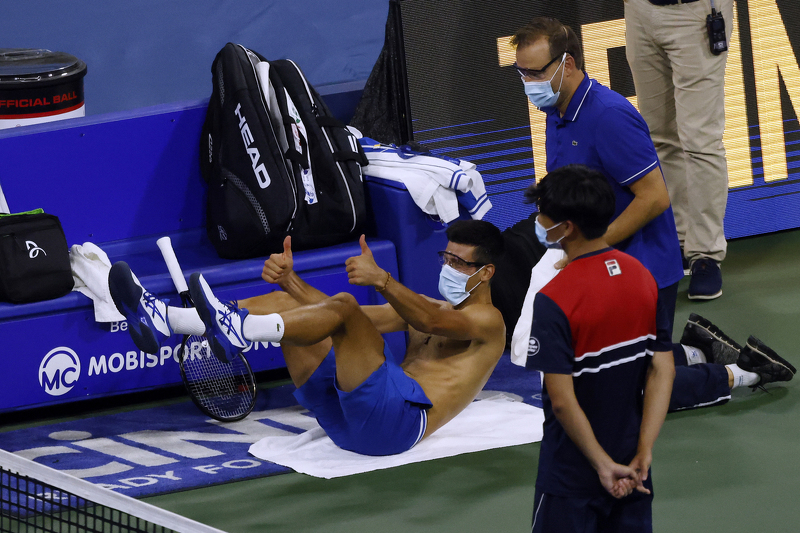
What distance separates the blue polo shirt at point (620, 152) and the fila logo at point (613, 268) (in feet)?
3.93

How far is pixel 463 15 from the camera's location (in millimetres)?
6039

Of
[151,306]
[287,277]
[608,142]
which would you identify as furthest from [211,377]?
[608,142]

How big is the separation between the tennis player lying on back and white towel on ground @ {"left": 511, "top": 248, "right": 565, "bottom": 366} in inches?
6.9

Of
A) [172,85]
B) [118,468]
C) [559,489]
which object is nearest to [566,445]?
[559,489]

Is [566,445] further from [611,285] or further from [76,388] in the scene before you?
[76,388]

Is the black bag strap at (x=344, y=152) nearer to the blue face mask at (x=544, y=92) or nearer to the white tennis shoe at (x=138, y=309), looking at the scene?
the white tennis shoe at (x=138, y=309)

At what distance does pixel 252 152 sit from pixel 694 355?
83.1 inches

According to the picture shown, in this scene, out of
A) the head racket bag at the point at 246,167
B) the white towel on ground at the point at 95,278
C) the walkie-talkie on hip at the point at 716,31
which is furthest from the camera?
the walkie-talkie on hip at the point at 716,31

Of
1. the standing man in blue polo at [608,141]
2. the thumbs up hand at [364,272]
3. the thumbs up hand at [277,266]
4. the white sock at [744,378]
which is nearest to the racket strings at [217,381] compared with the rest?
the thumbs up hand at [277,266]

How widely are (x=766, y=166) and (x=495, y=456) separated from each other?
314 centimetres

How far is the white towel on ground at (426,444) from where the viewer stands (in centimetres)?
419

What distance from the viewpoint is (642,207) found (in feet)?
12.3

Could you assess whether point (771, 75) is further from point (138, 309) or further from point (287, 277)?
point (138, 309)

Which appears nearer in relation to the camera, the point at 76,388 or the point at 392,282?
the point at 392,282
